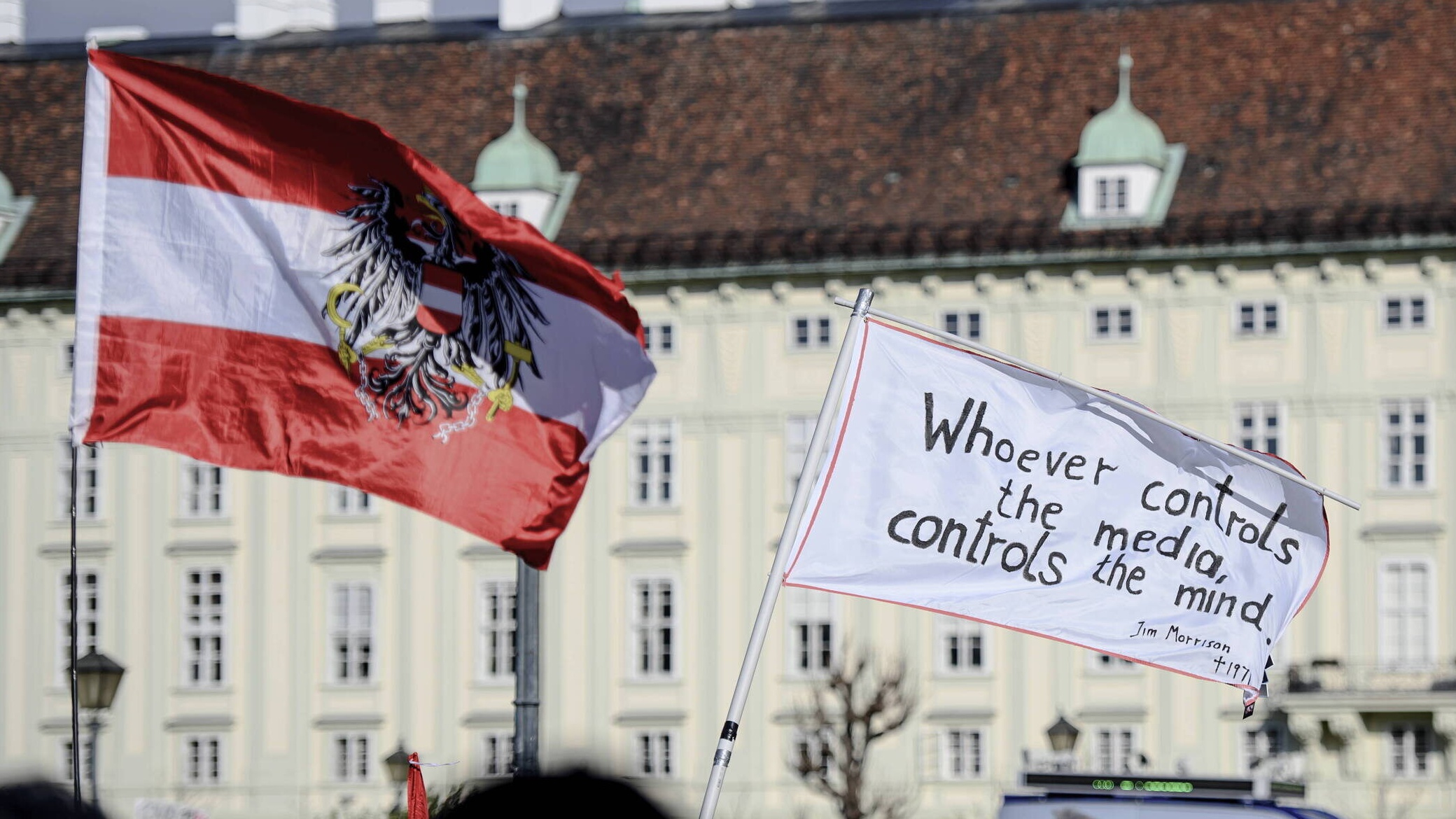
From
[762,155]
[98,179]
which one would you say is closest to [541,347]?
[98,179]

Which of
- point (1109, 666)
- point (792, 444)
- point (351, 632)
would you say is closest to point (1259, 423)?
point (1109, 666)

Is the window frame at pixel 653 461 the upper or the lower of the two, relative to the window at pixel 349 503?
upper

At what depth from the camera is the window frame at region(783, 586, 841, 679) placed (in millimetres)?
50219

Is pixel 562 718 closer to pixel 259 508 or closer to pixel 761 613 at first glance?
pixel 259 508

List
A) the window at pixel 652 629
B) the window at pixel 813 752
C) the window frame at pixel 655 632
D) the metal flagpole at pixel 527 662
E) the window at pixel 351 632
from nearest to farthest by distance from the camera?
the metal flagpole at pixel 527 662 → the window at pixel 813 752 → the window frame at pixel 655 632 → the window at pixel 652 629 → the window at pixel 351 632

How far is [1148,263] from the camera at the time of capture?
165 ft

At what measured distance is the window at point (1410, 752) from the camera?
154ft

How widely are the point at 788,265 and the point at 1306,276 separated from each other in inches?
354

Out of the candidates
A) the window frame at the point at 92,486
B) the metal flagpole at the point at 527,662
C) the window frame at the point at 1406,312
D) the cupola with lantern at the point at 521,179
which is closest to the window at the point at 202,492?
the window frame at the point at 92,486

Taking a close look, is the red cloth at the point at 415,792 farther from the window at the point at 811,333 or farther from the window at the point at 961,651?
the window at the point at 811,333

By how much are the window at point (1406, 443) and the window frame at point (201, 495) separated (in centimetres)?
2090

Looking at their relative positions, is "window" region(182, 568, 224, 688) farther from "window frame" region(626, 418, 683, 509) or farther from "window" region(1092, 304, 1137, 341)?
"window" region(1092, 304, 1137, 341)

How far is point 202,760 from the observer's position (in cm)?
5238

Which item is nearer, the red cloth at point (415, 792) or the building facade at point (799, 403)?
the red cloth at point (415, 792)
